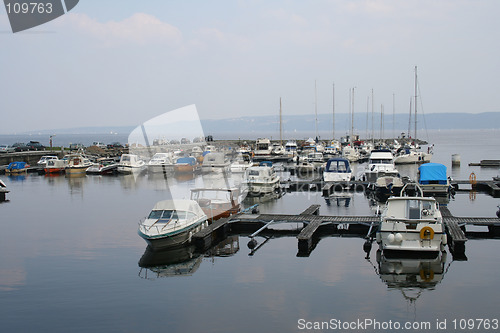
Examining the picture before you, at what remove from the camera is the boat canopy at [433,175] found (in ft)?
119

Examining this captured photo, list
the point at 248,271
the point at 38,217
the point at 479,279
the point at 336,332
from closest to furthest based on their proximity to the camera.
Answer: the point at 336,332 → the point at 479,279 → the point at 248,271 → the point at 38,217

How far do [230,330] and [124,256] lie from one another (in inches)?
373

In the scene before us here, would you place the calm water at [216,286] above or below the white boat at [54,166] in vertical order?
below

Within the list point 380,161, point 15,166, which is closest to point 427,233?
point 380,161

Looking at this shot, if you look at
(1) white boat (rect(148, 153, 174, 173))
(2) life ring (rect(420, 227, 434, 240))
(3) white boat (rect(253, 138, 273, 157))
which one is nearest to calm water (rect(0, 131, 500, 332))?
(2) life ring (rect(420, 227, 434, 240))

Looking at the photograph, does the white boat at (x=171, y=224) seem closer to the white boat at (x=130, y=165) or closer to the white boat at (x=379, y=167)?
the white boat at (x=379, y=167)

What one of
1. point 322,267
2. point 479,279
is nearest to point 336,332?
point 322,267

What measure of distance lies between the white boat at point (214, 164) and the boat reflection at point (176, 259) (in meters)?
32.1

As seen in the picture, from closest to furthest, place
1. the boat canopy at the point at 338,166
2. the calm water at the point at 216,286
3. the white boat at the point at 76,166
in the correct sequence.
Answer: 1. the calm water at the point at 216,286
2. the boat canopy at the point at 338,166
3. the white boat at the point at 76,166

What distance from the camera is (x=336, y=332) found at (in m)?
14.0

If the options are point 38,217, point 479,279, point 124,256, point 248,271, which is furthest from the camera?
point 38,217

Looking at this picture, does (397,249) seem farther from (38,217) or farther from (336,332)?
(38,217)

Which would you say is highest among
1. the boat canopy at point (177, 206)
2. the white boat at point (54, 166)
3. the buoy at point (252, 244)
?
the boat canopy at point (177, 206)

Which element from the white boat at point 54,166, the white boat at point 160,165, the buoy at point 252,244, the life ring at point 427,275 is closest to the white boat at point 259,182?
the buoy at point 252,244
